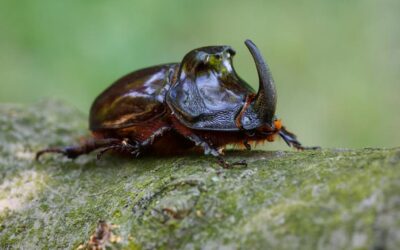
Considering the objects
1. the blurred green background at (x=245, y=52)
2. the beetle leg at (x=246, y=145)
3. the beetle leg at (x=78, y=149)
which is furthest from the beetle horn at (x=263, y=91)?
the blurred green background at (x=245, y=52)

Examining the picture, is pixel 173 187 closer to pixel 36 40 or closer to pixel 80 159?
pixel 80 159

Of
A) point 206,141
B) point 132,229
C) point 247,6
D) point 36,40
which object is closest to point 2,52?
point 36,40

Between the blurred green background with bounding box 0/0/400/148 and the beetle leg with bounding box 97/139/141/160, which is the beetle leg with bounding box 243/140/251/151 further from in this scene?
the blurred green background with bounding box 0/0/400/148

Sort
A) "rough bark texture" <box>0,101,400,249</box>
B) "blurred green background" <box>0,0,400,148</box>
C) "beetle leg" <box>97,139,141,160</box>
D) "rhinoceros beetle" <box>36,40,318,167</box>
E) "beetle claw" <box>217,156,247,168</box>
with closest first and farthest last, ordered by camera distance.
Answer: "rough bark texture" <box>0,101,400,249</box>
"beetle claw" <box>217,156,247,168</box>
"rhinoceros beetle" <box>36,40,318,167</box>
"beetle leg" <box>97,139,141,160</box>
"blurred green background" <box>0,0,400,148</box>

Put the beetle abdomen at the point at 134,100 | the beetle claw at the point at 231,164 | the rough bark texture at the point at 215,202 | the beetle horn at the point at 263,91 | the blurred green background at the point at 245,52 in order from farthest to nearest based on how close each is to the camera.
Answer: the blurred green background at the point at 245,52 < the beetle abdomen at the point at 134,100 < the beetle horn at the point at 263,91 < the beetle claw at the point at 231,164 < the rough bark texture at the point at 215,202

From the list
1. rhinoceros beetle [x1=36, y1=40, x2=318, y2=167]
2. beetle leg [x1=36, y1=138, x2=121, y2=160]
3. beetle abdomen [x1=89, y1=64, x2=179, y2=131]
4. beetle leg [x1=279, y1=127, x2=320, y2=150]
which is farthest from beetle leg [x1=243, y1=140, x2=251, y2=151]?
beetle leg [x1=36, y1=138, x2=121, y2=160]

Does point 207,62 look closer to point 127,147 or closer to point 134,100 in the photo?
point 134,100

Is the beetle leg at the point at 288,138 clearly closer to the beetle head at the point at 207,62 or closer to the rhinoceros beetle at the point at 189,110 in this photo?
the rhinoceros beetle at the point at 189,110
